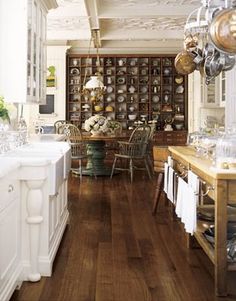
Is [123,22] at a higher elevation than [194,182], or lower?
higher

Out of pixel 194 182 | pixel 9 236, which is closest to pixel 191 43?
pixel 194 182

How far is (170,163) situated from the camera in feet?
14.4

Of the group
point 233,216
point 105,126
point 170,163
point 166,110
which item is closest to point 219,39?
point 233,216

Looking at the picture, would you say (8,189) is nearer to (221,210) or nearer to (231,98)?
(221,210)

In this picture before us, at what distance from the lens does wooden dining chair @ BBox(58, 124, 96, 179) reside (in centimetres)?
760

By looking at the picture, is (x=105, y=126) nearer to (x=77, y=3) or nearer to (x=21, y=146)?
(x=77, y=3)

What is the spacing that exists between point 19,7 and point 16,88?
770 millimetres

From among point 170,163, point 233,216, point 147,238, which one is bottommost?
point 147,238

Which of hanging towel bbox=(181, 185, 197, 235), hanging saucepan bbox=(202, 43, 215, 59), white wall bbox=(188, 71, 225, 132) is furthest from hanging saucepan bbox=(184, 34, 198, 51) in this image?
white wall bbox=(188, 71, 225, 132)

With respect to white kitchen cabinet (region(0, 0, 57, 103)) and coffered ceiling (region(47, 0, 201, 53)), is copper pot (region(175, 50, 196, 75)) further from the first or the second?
coffered ceiling (region(47, 0, 201, 53))

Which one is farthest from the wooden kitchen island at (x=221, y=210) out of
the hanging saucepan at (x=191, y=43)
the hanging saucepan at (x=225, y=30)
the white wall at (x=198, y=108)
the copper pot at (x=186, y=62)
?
the white wall at (x=198, y=108)

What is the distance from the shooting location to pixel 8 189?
90.7 inches

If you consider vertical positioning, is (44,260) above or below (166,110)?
below

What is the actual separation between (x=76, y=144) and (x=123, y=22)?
105 inches
